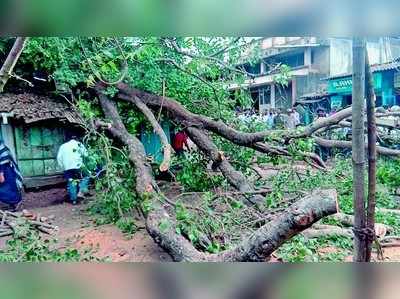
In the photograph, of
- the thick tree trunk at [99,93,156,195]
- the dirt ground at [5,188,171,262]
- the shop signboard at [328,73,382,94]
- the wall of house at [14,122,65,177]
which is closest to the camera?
the dirt ground at [5,188,171,262]

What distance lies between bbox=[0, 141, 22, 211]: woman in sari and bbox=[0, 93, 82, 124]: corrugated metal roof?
0.84 m

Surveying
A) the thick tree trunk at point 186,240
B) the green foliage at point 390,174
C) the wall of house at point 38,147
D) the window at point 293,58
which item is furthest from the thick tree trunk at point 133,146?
the window at point 293,58

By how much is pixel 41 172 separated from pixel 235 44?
17.3 ft

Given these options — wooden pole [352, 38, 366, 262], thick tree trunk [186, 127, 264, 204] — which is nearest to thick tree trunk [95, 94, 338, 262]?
wooden pole [352, 38, 366, 262]

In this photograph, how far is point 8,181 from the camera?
6.92 metres

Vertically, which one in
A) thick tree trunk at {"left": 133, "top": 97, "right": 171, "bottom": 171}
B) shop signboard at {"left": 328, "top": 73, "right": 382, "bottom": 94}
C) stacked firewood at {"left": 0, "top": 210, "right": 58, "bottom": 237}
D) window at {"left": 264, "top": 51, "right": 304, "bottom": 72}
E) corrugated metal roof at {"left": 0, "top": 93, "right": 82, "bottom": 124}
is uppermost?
window at {"left": 264, "top": 51, "right": 304, "bottom": 72}

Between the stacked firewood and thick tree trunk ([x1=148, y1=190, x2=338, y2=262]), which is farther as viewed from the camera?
the stacked firewood

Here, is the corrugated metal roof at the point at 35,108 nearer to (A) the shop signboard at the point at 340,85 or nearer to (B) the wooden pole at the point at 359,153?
(B) the wooden pole at the point at 359,153

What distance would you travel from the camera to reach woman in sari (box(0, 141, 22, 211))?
6.86 m

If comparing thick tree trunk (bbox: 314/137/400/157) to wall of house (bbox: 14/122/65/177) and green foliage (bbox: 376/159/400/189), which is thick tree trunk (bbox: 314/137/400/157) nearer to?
green foliage (bbox: 376/159/400/189)

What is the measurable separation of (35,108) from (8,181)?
1.61 metres

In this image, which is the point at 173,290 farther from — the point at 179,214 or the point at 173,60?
the point at 173,60

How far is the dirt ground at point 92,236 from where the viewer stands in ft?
15.9

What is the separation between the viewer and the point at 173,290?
31.9 inches
